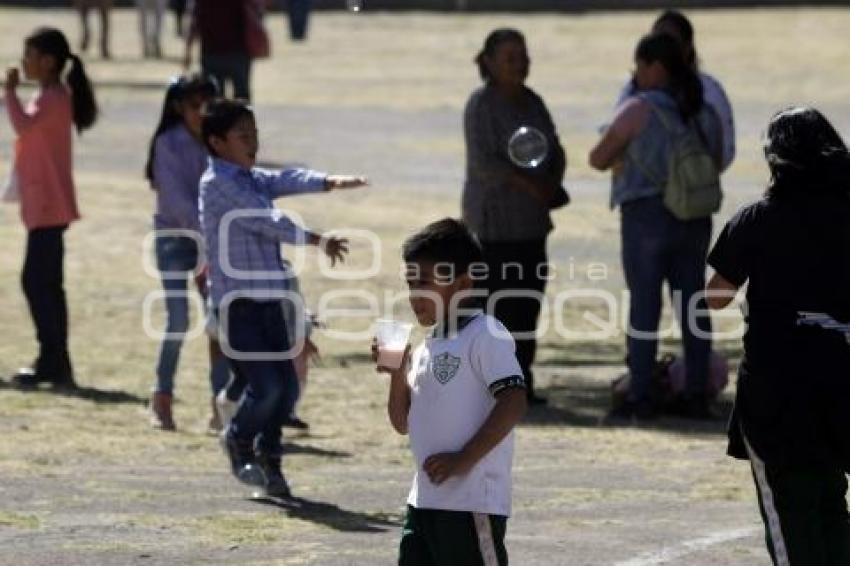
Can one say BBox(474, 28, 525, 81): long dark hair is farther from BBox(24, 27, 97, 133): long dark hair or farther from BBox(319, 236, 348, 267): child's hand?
BBox(319, 236, 348, 267): child's hand

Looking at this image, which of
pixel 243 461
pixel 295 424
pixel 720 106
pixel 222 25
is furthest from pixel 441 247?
pixel 222 25

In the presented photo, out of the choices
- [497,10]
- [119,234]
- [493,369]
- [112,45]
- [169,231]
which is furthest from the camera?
[497,10]

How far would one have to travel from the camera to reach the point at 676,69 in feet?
41.3

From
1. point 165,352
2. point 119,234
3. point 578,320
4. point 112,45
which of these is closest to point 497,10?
point 112,45

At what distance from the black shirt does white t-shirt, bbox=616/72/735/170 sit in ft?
17.8

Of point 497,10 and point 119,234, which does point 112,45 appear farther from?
point 119,234

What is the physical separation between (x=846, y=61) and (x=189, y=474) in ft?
75.1

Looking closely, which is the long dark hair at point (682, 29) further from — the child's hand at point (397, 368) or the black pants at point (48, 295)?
the child's hand at point (397, 368)

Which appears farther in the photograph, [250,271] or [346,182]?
[250,271]

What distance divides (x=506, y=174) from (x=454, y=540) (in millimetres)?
6101

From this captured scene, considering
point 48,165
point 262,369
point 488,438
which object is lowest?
point 262,369

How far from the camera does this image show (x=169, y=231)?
12297mm

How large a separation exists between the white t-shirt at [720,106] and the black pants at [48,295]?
10.1 feet

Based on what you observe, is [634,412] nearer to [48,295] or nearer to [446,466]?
[48,295]
